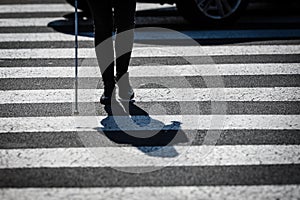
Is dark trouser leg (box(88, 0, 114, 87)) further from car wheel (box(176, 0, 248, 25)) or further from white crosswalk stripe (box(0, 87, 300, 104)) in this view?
car wheel (box(176, 0, 248, 25))

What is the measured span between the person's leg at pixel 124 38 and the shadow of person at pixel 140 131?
0.17 meters

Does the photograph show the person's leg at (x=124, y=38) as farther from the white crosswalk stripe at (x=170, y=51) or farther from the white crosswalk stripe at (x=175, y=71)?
the white crosswalk stripe at (x=170, y=51)

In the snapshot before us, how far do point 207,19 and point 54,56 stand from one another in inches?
87.4

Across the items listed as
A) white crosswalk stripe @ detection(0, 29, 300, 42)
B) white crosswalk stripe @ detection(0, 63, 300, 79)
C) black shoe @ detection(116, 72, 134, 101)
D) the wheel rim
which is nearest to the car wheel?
the wheel rim

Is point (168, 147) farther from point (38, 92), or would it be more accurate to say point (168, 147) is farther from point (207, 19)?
point (207, 19)

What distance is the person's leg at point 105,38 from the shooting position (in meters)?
5.59

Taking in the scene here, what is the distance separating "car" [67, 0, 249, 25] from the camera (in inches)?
340

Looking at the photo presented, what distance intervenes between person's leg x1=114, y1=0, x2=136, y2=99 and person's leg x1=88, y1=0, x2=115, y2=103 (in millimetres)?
74

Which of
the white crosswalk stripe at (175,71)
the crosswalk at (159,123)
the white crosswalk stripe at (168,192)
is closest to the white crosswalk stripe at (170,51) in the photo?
the crosswalk at (159,123)

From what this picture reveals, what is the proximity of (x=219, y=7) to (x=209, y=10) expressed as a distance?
0.81 feet

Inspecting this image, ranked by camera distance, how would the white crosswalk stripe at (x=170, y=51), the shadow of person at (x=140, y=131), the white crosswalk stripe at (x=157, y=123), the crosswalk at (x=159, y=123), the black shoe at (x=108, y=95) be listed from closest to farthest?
1. the crosswalk at (x=159, y=123)
2. the shadow of person at (x=140, y=131)
3. the white crosswalk stripe at (x=157, y=123)
4. the black shoe at (x=108, y=95)
5. the white crosswalk stripe at (x=170, y=51)

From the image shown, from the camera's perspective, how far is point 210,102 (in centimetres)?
606

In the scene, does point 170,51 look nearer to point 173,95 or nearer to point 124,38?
point 173,95

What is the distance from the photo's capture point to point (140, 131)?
17.5 ft
